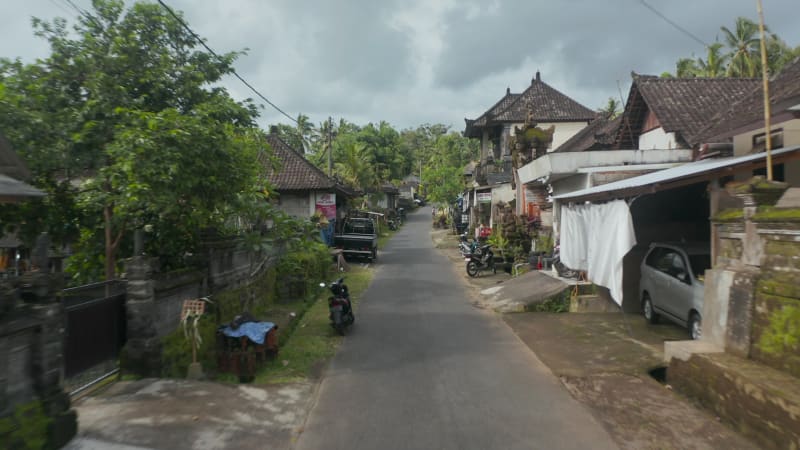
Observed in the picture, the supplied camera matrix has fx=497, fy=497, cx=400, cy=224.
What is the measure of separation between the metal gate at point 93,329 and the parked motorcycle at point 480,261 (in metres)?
12.6

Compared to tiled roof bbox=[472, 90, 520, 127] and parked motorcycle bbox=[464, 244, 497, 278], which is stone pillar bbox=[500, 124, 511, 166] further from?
parked motorcycle bbox=[464, 244, 497, 278]

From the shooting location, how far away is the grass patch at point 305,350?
269 inches

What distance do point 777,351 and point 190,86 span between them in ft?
28.2

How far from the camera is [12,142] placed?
5.97 m

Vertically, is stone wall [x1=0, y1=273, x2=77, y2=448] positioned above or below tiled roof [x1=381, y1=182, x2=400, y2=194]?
below

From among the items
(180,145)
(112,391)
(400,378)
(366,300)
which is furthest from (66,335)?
(366,300)

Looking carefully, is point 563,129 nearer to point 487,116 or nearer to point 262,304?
point 487,116

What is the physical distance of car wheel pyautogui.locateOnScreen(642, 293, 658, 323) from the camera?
370 inches

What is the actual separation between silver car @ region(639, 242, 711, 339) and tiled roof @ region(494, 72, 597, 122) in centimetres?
2092

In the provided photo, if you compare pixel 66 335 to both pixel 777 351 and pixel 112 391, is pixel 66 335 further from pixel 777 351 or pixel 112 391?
pixel 777 351

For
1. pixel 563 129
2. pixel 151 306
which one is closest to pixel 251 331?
pixel 151 306

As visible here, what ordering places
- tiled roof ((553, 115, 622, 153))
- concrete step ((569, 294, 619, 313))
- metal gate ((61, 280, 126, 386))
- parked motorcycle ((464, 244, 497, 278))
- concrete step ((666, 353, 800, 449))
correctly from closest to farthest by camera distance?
1. concrete step ((666, 353, 800, 449))
2. metal gate ((61, 280, 126, 386))
3. concrete step ((569, 294, 619, 313))
4. parked motorcycle ((464, 244, 497, 278))
5. tiled roof ((553, 115, 622, 153))

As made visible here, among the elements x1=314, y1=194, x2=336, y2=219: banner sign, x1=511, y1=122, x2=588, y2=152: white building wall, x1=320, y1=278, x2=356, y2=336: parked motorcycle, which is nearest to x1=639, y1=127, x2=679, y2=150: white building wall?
x1=320, y1=278, x2=356, y2=336: parked motorcycle

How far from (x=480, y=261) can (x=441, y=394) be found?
38.5 feet
